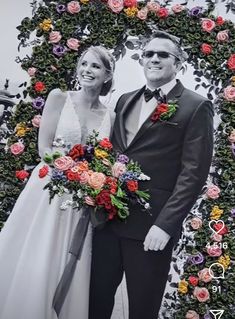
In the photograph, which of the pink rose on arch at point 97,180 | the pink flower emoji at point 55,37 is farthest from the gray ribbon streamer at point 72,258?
the pink flower emoji at point 55,37

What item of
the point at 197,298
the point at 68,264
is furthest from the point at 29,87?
the point at 197,298

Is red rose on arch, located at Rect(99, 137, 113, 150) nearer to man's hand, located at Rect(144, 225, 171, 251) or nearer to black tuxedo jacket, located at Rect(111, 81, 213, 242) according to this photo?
black tuxedo jacket, located at Rect(111, 81, 213, 242)

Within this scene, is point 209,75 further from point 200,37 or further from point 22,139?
point 22,139

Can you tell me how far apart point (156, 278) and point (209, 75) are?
103cm

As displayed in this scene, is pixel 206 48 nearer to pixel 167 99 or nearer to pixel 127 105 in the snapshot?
pixel 167 99

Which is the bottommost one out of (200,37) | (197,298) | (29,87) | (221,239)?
(197,298)

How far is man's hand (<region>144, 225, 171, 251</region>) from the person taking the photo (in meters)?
2.10

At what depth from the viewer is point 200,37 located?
231cm

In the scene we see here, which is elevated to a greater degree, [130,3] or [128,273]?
[130,3]

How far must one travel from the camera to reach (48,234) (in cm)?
209

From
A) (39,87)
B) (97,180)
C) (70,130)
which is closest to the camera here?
(97,180)

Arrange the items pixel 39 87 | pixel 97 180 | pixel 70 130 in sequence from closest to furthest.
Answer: pixel 97 180 < pixel 70 130 < pixel 39 87

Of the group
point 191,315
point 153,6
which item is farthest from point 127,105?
point 191,315

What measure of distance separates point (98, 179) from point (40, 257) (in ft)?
1.46
